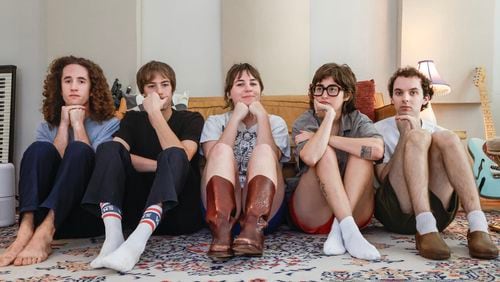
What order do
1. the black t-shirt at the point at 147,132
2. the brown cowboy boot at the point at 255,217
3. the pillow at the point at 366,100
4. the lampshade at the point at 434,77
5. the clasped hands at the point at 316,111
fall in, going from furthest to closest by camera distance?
1. the lampshade at the point at 434,77
2. the pillow at the point at 366,100
3. the black t-shirt at the point at 147,132
4. the clasped hands at the point at 316,111
5. the brown cowboy boot at the point at 255,217

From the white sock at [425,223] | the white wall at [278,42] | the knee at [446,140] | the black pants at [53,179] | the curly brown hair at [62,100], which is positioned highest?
the white wall at [278,42]

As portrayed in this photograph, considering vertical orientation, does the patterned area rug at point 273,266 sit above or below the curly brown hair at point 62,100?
below

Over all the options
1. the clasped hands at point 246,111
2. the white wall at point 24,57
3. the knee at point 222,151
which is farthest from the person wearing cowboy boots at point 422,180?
the white wall at point 24,57

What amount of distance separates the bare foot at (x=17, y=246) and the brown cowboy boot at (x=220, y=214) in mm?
746

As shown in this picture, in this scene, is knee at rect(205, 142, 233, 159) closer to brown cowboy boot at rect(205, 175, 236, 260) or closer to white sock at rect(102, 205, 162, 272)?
brown cowboy boot at rect(205, 175, 236, 260)

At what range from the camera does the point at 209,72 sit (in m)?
4.38

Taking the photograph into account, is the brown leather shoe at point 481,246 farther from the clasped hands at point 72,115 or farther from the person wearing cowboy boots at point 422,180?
the clasped hands at point 72,115

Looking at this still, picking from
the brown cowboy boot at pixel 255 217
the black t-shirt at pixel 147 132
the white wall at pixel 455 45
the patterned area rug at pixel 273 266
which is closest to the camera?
the patterned area rug at pixel 273 266

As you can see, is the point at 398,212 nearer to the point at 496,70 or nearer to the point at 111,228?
the point at 111,228

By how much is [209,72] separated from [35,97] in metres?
1.63

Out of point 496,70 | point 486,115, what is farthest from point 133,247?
point 496,70

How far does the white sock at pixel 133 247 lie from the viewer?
161cm

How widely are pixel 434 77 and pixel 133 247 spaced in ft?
10.2

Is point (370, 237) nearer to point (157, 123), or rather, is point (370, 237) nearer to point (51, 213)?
point (157, 123)
